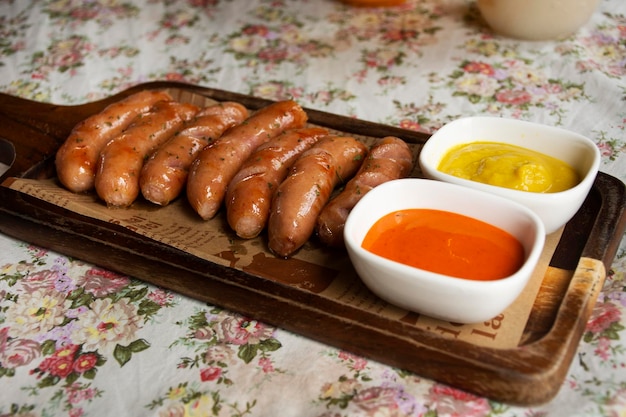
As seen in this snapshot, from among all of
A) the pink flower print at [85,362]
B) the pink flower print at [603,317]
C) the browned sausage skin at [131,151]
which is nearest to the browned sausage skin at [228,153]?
the browned sausage skin at [131,151]

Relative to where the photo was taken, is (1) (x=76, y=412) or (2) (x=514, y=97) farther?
(2) (x=514, y=97)

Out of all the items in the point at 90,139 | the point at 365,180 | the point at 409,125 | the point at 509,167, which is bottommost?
the point at 409,125

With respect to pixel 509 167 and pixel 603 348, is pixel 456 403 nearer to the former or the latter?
pixel 603 348

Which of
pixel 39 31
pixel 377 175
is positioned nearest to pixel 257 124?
pixel 377 175

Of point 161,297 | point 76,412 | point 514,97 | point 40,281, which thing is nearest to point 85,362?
point 76,412

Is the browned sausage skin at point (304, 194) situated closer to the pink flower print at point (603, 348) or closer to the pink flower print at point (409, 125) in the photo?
the pink flower print at point (409, 125)

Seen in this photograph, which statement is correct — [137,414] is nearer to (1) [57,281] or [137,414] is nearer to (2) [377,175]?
(1) [57,281]
